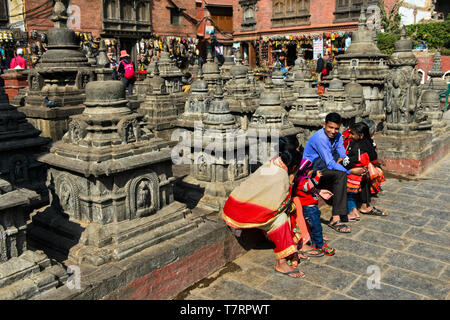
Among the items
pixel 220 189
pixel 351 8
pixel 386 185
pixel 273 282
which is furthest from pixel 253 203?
pixel 351 8

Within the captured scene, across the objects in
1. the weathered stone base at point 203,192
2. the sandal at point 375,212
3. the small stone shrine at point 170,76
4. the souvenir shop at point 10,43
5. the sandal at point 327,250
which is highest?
the souvenir shop at point 10,43

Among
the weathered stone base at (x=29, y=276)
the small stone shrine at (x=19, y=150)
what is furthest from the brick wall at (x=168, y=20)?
the weathered stone base at (x=29, y=276)

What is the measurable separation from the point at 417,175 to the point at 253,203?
5.93 metres

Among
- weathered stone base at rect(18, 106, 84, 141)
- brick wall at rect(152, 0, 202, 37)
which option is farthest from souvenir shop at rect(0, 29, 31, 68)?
weathered stone base at rect(18, 106, 84, 141)

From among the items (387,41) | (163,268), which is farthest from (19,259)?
(387,41)

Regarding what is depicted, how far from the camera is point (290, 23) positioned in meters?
30.3

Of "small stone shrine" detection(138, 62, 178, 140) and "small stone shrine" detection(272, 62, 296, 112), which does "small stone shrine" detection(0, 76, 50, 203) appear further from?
"small stone shrine" detection(272, 62, 296, 112)

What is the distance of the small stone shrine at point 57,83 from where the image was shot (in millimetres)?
7516

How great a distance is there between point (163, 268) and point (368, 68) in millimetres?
8916

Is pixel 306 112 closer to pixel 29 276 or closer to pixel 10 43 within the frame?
pixel 29 276

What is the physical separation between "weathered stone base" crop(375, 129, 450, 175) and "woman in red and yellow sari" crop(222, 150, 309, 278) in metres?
5.41

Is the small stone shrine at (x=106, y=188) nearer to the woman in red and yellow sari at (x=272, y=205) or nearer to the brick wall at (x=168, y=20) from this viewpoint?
the woman in red and yellow sari at (x=272, y=205)

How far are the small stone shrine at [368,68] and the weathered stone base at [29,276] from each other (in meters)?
8.81

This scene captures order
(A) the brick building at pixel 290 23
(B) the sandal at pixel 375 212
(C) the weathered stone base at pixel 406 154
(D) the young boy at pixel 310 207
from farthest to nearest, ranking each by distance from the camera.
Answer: (A) the brick building at pixel 290 23 → (C) the weathered stone base at pixel 406 154 → (B) the sandal at pixel 375 212 → (D) the young boy at pixel 310 207
